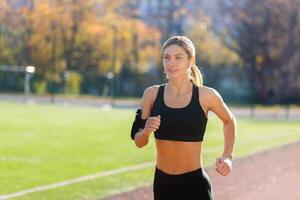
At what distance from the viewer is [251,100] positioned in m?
59.6

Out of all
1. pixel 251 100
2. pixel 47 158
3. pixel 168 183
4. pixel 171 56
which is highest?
pixel 171 56

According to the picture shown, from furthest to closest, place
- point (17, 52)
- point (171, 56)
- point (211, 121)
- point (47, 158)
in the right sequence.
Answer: point (17, 52)
point (211, 121)
point (47, 158)
point (171, 56)

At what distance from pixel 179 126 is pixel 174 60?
16.9 inches

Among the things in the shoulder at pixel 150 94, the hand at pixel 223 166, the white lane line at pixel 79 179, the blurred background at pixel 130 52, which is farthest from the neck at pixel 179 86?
the blurred background at pixel 130 52

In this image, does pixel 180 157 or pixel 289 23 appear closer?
pixel 180 157

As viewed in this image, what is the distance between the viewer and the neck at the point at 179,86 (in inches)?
173

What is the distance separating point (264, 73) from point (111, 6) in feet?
50.5

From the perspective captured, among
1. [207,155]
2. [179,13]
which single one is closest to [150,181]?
[207,155]

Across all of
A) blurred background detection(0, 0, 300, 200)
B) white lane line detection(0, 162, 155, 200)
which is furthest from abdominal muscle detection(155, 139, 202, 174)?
blurred background detection(0, 0, 300, 200)

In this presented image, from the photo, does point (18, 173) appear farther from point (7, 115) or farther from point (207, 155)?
point (7, 115)

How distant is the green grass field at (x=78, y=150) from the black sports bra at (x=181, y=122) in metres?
5.09

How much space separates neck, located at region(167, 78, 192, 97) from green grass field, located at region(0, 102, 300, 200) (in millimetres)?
5089

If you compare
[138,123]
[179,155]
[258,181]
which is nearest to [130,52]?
[258,181]

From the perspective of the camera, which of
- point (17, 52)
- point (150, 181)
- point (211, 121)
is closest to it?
point (150, 181)
